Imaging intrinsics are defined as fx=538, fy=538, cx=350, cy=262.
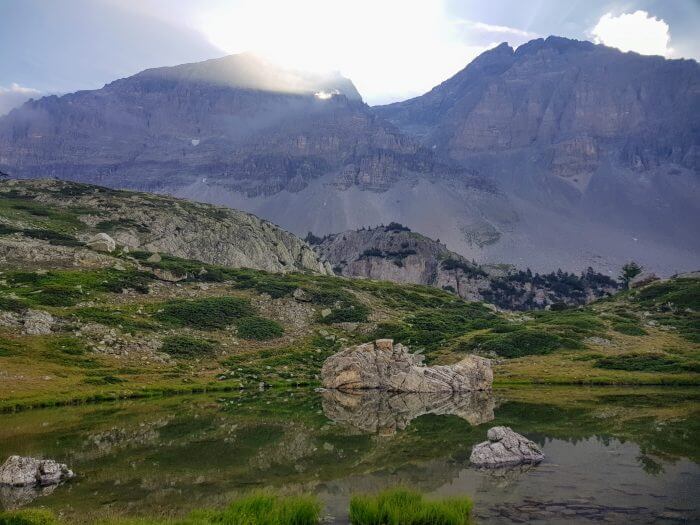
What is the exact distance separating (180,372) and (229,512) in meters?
57.4

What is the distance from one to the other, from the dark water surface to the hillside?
48.1 ft

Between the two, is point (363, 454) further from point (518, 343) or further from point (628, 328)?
point (628, 328)

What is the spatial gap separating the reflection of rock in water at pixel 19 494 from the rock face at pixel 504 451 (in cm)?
2136

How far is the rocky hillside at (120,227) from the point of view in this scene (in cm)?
11994

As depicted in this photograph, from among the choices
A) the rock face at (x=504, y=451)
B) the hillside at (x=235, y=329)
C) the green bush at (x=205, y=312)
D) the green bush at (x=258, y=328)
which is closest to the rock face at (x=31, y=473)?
the rock face at (x=504, y=451)

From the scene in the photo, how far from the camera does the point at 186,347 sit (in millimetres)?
81125

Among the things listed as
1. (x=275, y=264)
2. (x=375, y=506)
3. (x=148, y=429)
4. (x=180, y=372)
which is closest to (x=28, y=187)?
(x=275, y=264)

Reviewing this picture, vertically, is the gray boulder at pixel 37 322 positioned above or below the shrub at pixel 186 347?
above

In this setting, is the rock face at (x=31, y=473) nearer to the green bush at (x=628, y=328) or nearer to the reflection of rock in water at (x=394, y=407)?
the reflection of rock in water at (x=394, y=407)

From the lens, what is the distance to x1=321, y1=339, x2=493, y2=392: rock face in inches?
2766

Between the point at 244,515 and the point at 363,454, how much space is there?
595 inches

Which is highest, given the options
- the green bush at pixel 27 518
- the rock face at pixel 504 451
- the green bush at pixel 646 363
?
the green bush at pixel 27 518

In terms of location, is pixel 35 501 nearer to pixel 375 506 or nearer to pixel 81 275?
pixel 375 506

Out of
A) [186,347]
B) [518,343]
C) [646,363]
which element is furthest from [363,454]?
[518,343]
